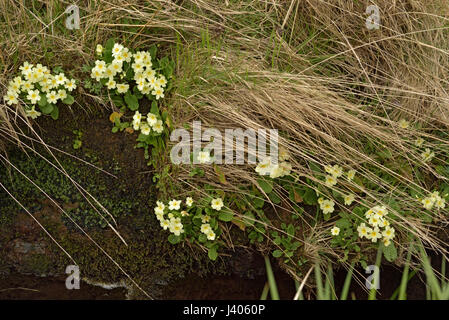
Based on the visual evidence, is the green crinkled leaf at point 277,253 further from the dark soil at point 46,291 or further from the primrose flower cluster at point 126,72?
the primrose flower cluster at point 126,72

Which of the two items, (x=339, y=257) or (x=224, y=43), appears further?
(x=224, y=43)

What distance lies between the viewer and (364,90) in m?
3.03

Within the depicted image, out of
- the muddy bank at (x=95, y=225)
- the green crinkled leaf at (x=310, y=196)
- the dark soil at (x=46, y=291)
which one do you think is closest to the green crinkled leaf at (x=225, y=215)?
the muddy bank at (x=95, y=225)

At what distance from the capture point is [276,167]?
262 cm

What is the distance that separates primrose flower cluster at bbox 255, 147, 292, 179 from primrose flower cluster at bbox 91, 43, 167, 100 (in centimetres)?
67

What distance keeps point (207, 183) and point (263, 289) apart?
656 mm

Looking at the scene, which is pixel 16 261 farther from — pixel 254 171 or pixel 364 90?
pixel 364 90

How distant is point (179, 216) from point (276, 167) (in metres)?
0.57

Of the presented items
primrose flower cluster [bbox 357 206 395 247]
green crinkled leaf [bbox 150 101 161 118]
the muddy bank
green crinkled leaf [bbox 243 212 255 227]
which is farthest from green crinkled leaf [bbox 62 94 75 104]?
primrose flower cluster [bbox 357 206 395 247]

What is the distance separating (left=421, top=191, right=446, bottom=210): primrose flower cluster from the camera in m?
2.72

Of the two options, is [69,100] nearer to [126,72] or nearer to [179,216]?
[126,72]

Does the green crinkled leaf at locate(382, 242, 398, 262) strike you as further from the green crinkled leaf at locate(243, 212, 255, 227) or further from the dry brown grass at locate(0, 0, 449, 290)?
the green crinkled leaf at locate(243, 212, 255, 227)

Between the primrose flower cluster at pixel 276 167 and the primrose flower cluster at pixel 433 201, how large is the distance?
760mm

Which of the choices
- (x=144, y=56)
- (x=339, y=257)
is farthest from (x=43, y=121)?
(x=339, y=257)
